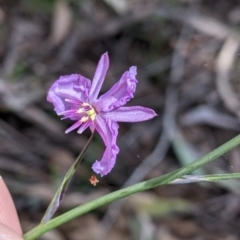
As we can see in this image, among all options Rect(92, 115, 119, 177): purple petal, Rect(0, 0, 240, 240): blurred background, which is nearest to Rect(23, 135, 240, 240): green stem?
Rect(92, 115, 119, 177): purple petal

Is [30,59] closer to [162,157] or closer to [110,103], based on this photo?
[162,157]

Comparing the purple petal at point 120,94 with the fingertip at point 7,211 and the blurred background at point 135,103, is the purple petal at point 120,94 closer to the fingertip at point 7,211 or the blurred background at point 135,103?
the fingertip at point 7,211

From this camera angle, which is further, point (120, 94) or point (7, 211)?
point (7, 211)

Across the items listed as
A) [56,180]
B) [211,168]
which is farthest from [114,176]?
[211,168]

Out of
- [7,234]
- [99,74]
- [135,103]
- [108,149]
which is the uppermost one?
[135,103]

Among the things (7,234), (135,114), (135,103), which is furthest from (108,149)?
(135,103)

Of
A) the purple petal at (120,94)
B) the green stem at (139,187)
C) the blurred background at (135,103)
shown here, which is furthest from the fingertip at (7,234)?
the blurred background at (135,103)

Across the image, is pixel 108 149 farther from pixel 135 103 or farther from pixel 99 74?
pixel 135 103
